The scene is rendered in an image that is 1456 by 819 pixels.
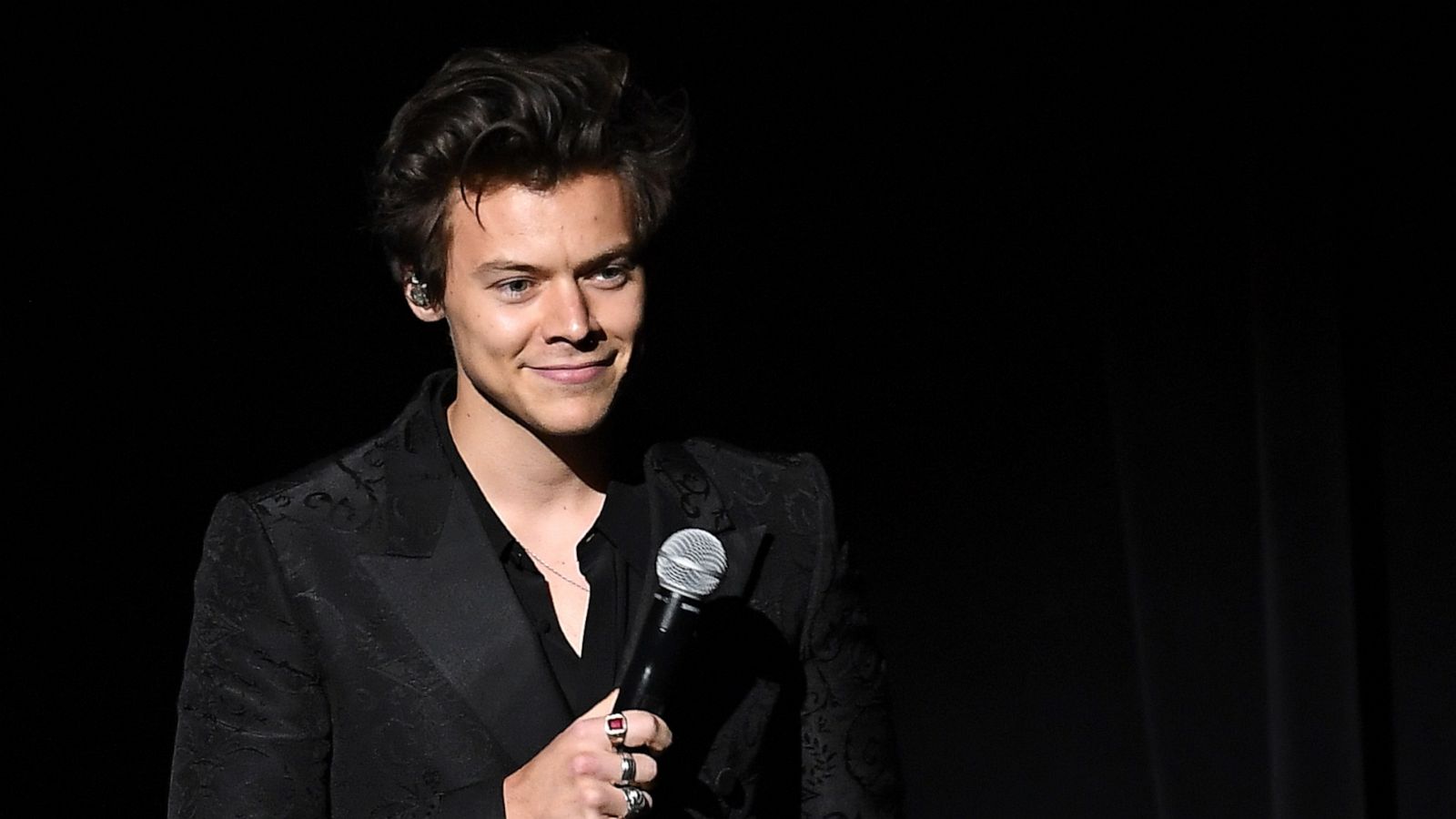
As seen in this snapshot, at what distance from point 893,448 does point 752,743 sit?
2.96 feet

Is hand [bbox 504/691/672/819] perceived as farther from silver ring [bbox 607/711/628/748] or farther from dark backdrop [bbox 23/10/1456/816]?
dark backdrop [bbox 23/10/1456/816]

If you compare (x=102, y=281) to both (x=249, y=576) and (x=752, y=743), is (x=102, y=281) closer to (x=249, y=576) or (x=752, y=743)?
(x=249, y=576)

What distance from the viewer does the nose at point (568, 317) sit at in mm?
1739

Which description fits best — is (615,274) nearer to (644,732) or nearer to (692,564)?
(692,564)

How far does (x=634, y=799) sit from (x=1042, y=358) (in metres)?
1.30

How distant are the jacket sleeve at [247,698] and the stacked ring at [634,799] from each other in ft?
1.25

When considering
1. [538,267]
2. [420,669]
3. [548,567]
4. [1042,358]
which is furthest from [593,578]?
[1042,358]

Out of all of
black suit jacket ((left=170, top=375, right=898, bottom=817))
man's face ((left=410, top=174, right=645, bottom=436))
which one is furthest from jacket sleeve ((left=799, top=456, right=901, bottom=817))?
man's face ((left=410, top=174, right=645, bottom=436))

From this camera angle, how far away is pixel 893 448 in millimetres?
2711

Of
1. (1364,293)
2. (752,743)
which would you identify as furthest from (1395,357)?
(752,743)

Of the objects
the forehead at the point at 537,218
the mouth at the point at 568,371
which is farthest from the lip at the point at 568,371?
the forehead at the point at 537,218

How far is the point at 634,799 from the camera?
153 cm

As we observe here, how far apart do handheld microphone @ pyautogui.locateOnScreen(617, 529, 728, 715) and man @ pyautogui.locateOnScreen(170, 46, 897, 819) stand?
163mm

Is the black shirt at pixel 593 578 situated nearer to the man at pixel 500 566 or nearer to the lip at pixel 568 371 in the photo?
the man at pixel 500 566
